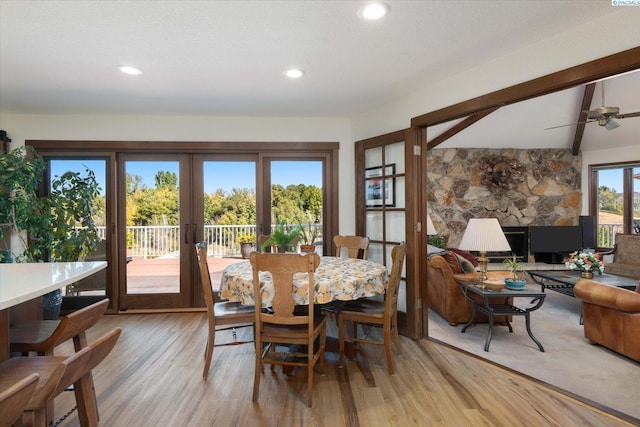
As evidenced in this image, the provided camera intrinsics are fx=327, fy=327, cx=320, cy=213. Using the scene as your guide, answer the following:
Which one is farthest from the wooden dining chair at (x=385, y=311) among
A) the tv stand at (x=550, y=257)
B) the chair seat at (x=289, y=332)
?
the tv stand at (x=550, y=257)

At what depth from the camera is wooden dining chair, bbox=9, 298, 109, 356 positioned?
4.66 feet

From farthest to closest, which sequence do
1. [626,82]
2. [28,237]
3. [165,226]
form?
[626,82]
[165,226]
[28,237]

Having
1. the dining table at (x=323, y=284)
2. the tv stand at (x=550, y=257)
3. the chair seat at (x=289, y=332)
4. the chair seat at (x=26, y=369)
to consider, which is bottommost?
the tv stand at (x=550, y=257)

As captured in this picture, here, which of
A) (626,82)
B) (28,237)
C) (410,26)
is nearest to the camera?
(410,26)

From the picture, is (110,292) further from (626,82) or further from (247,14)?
(626,82)

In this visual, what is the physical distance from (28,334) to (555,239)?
24.5 feet

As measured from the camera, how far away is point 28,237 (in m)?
3.88

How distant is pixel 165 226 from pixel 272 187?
145 cm

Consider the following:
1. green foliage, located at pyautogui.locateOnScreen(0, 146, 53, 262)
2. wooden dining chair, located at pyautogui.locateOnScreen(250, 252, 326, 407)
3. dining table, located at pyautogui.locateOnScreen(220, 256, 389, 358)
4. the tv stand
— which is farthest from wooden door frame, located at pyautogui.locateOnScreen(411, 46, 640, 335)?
the tv stand

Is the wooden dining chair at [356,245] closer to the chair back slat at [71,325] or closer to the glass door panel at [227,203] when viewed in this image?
the glass door panel at [227,203]

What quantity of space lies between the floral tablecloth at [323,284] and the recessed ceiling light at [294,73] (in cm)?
166

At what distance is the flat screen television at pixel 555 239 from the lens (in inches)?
244

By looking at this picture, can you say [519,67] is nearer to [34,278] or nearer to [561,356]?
[561,356]

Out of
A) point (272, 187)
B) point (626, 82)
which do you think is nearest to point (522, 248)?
point (626, 82)
